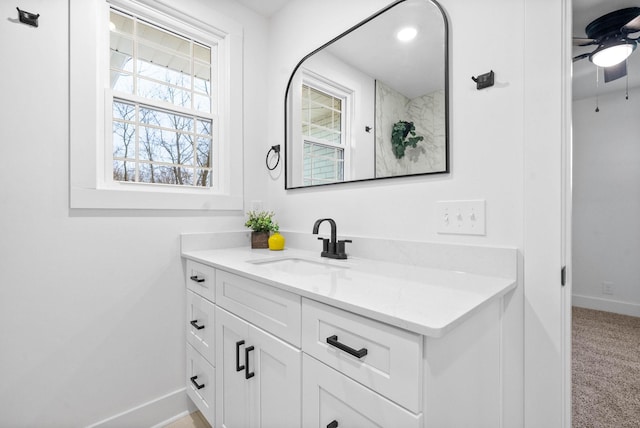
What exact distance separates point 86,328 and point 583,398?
9.24ft

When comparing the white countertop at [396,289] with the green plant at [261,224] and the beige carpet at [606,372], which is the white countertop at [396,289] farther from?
the beige carpet at [606,372]

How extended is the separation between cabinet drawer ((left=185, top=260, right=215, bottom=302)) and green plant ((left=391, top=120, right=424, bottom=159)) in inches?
41.5

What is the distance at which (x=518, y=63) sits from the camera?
1060mm

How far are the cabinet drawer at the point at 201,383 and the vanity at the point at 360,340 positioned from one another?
12mm

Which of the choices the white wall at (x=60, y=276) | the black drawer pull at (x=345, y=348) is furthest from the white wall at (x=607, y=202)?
the white wall at (x=60, y=276)

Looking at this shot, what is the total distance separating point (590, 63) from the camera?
2795 millimetres

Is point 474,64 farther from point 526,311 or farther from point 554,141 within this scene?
point 526,311

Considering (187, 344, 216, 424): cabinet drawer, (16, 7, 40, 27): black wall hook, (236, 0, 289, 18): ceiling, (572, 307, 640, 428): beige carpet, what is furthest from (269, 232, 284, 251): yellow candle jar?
(572, 307, 640, 428): beige carpet

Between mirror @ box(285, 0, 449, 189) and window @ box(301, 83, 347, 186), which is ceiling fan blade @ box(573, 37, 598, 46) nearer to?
mirror @ box(285, 0, 449, 189)

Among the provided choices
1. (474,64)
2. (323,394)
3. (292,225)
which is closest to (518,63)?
(474,64)

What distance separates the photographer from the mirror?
128 centimetres

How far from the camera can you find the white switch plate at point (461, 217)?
1138 mm

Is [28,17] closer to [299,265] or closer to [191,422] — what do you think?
[299,265]

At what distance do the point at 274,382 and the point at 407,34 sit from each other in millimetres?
1559
